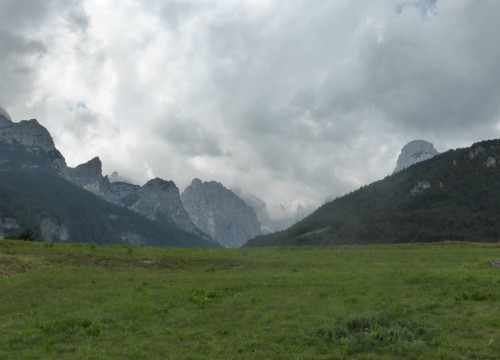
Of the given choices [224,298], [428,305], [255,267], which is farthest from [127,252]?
[428,305]

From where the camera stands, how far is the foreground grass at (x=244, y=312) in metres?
19.8

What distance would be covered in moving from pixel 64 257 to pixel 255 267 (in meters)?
22.3

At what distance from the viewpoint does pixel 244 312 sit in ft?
86.9

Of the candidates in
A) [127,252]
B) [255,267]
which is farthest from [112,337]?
[127,252]

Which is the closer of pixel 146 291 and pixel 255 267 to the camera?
pixel 146 291

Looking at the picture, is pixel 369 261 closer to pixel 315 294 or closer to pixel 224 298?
pixel 315 294

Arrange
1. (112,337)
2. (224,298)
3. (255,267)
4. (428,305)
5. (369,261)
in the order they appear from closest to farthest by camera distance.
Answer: (112,337) → (428,305) → (224,298) → (255,267) → (369,261)

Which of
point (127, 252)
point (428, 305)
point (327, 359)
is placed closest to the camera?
point (327, 359)

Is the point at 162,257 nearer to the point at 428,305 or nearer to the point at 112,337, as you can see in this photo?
the point at 112,337

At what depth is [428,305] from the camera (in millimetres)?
24984

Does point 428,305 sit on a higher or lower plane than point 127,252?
lower

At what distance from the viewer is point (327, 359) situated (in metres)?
18.5

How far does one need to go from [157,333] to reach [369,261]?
106 feet

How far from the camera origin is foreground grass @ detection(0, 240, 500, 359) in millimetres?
19812
